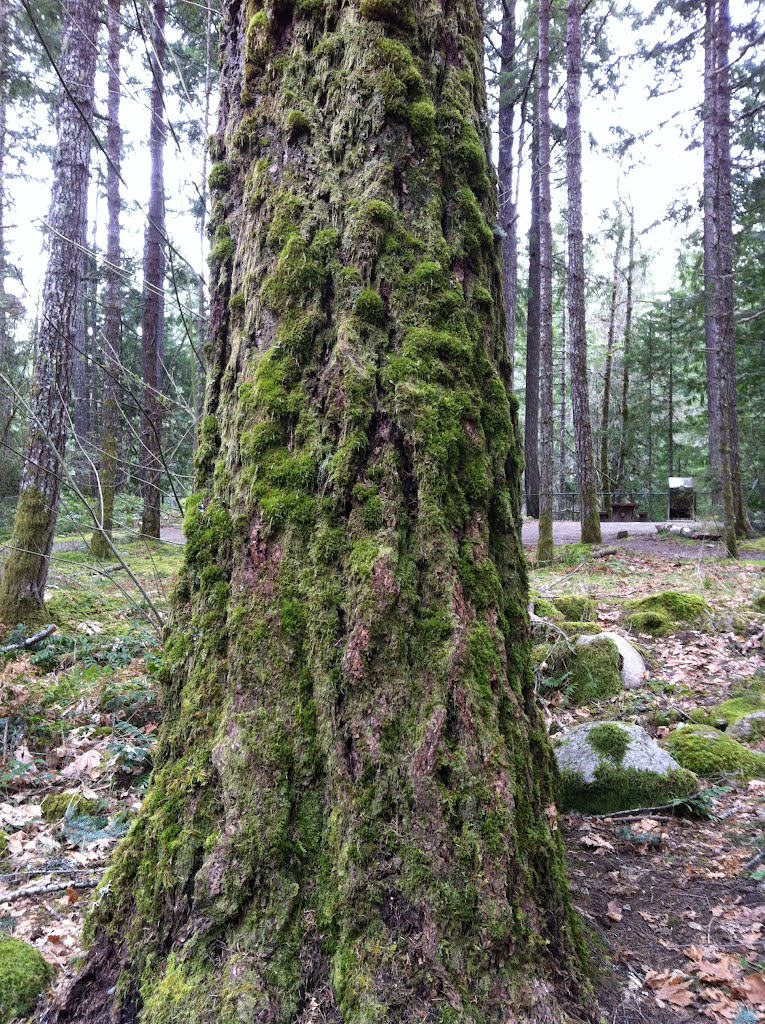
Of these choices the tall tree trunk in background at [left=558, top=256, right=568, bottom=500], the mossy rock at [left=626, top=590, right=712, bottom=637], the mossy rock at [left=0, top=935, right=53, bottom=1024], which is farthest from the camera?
the tall tree trunk in background at [left=558, top=256, right=568, bottom=500]

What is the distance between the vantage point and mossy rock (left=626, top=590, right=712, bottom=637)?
6.82m

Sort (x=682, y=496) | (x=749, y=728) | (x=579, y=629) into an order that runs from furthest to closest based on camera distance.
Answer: (x=682, y=496) → (x=579, y=629) → (x=749, y=728)

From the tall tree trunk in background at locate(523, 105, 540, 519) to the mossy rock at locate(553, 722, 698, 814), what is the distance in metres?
15.8

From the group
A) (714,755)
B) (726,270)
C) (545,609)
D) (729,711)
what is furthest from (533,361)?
(714,755)

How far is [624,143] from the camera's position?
Result: 16.7 m

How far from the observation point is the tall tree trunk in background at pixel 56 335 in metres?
6.38

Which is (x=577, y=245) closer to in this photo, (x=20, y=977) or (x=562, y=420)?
(x=20, y=977)

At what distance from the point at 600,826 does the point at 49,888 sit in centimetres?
270

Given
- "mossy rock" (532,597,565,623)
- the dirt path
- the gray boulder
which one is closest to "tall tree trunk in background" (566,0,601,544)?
the dirt path

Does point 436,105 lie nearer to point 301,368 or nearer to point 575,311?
point 301,368

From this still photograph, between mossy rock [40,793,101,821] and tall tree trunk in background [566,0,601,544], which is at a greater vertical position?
tall tree trunk in background [566,0,601,544]

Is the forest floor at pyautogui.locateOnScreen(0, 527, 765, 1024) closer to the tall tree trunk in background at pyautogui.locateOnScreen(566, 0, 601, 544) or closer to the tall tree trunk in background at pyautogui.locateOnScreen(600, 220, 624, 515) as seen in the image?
the tall tree trunk in background at pyautogui.locateOnScreen(566, 0, 601, 544)

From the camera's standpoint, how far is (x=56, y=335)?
641 cm

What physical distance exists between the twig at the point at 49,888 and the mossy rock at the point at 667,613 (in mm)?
5749
